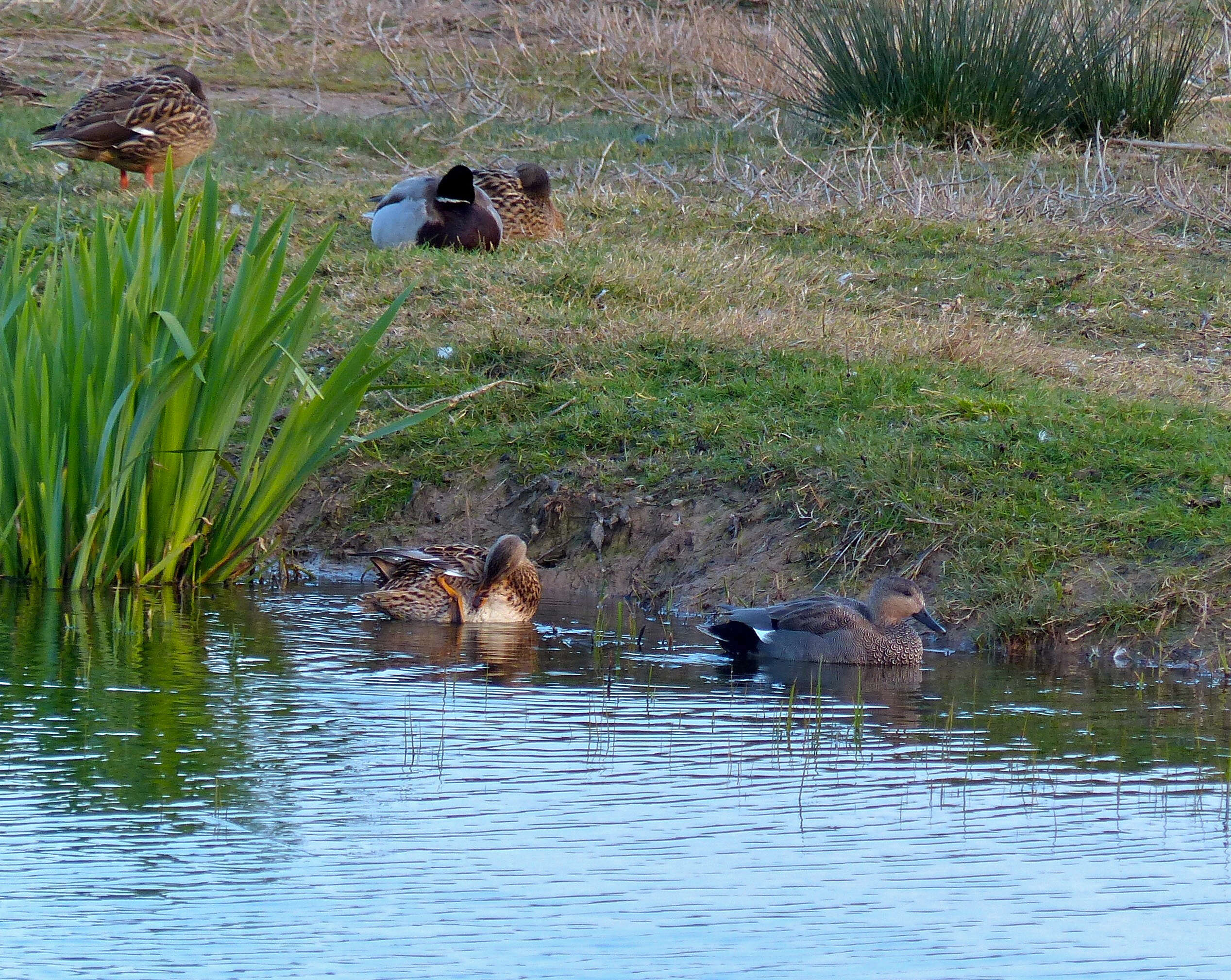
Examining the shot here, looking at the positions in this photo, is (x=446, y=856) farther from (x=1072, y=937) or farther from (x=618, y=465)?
(x=618, y=465)

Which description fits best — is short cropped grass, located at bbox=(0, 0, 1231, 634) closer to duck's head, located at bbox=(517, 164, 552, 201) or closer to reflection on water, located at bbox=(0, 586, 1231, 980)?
duck's head, located at bbox=(517, 164, 552, 201)

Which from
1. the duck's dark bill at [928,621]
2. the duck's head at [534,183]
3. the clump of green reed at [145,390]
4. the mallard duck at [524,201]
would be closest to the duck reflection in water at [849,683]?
the duck's dark bill at [928,621]

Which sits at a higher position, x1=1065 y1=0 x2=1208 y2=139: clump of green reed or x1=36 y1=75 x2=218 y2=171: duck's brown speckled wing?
x1=1065 y1=0 x2=1208 y2=139: clump of green reed

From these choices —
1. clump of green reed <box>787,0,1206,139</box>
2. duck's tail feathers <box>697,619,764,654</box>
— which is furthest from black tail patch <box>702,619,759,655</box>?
clump of green reed <box>787,0,1206,139</box>

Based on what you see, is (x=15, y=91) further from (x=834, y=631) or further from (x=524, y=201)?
(x=834, y=631)

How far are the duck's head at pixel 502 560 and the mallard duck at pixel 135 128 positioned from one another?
487cm

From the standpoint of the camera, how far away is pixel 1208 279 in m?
10.4

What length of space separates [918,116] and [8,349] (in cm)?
829

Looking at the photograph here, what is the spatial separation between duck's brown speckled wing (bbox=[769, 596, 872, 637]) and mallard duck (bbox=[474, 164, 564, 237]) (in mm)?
4947

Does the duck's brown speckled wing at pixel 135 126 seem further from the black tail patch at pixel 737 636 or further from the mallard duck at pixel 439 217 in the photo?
the black tail patch at pixel 737 636

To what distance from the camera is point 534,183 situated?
35.0 ft

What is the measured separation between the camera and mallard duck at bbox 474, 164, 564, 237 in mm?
10492

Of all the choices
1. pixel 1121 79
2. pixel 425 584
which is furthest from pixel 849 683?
pixel 1121 79

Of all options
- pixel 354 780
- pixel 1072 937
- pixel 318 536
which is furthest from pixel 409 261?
pixel 1072 937
